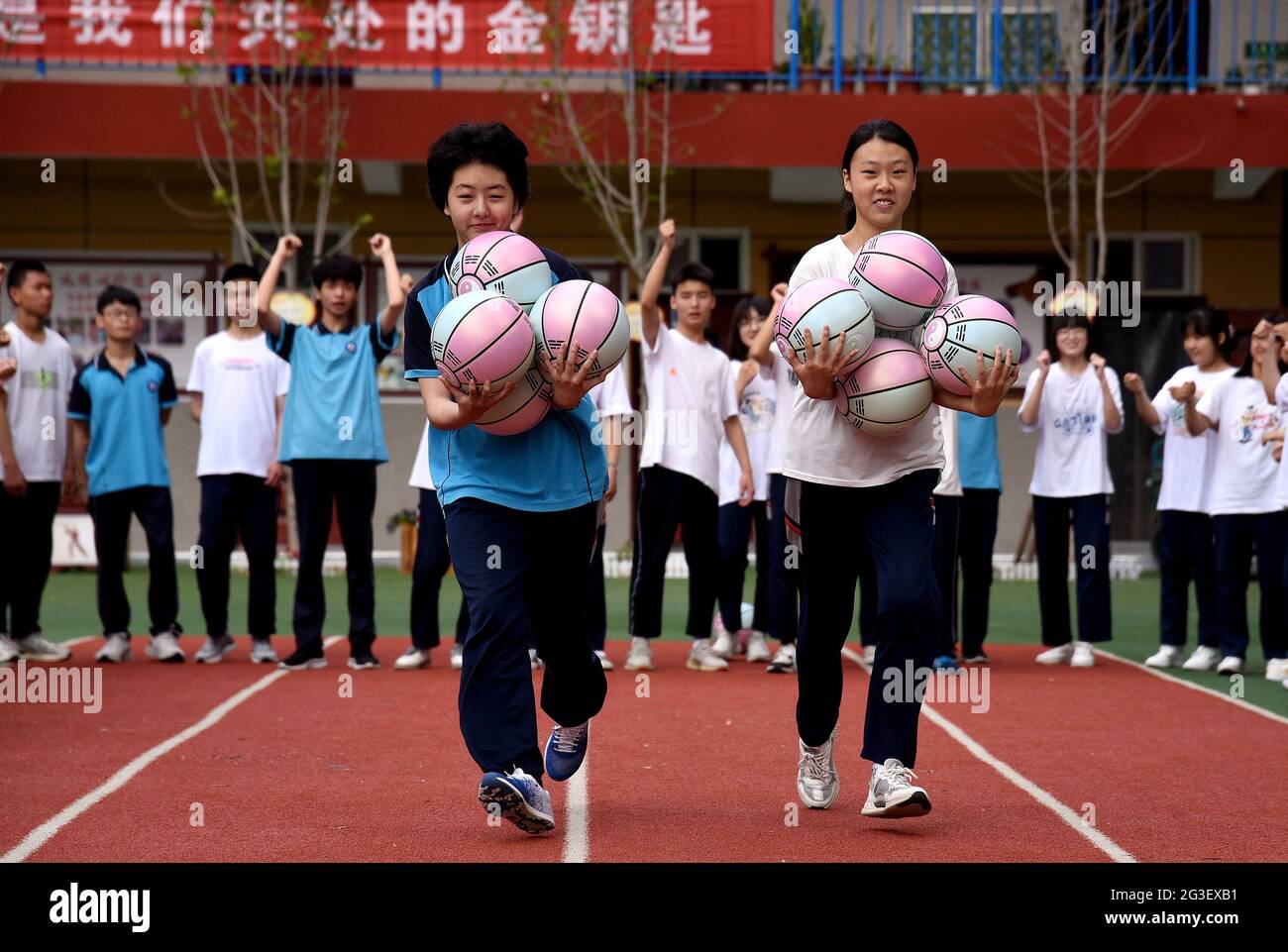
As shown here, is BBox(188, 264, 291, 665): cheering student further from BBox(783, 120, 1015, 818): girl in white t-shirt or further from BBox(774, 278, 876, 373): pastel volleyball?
BBox(774, 278, 876, 373): pastel volleyball

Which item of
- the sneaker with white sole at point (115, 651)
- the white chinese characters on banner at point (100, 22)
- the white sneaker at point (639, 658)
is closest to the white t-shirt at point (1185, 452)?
the white sneaker at point (639, 658)

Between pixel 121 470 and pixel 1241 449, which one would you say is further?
pixel 121 470

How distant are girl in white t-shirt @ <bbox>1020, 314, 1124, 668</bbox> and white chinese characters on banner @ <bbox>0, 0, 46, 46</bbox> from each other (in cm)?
1236

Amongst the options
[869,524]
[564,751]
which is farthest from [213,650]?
[869,524]

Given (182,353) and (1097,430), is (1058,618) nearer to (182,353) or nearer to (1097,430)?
(1097,430)

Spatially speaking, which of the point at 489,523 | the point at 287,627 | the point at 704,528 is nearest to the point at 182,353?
the point at 287,627

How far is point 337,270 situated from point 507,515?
490 centimetres

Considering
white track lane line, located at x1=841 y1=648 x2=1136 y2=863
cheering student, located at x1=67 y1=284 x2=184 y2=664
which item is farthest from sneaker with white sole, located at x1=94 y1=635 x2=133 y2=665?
white track lane line, located at x1=841 y1=648 x2=1136 y2=863

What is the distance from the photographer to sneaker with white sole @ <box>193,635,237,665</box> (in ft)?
33.1

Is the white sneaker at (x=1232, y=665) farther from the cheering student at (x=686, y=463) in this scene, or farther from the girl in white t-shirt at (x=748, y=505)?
the cheering student at (x=686, y=463)

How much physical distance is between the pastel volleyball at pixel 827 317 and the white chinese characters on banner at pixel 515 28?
523 inches

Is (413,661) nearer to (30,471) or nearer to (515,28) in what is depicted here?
(30,471)

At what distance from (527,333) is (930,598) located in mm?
1599

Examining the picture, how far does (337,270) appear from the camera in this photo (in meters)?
9.61
